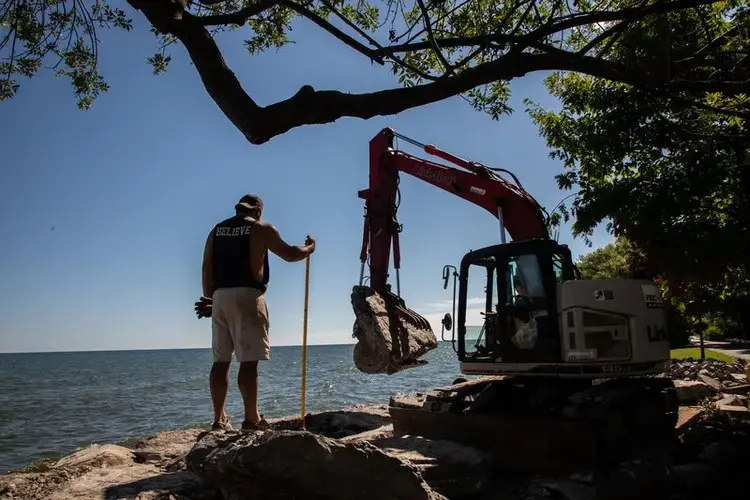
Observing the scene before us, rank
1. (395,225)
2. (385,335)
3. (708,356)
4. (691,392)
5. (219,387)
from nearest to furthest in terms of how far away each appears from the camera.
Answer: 1. (219,387)
2. (385,335)
3. (395,225)
4. (691,392)
5. (708,356)

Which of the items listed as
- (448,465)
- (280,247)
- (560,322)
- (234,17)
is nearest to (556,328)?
(560,322)

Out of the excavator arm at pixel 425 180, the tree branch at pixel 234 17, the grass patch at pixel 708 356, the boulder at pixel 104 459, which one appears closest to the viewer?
the tree branch at pixel 234 17

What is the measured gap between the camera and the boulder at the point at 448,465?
4.70 meters

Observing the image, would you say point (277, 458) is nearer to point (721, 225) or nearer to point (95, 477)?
point (95, 477)

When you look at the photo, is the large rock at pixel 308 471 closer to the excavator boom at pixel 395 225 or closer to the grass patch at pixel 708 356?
the excavator boom at pixel 395 225

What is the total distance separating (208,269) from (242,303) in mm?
640

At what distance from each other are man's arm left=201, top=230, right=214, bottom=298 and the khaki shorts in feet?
1.19

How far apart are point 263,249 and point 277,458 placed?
7.46 feet

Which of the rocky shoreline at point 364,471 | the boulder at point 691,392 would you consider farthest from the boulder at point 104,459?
the boulder at point 691,392

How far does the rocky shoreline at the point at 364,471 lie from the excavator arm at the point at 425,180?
242 cm

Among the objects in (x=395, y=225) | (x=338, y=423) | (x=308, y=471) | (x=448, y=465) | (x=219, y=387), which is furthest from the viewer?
(x=338, y=423)

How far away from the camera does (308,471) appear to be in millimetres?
3596

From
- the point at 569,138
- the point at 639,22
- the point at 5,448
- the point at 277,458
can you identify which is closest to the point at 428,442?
the point at 277,458

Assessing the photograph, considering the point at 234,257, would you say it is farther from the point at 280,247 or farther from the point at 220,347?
the point at 220,347
